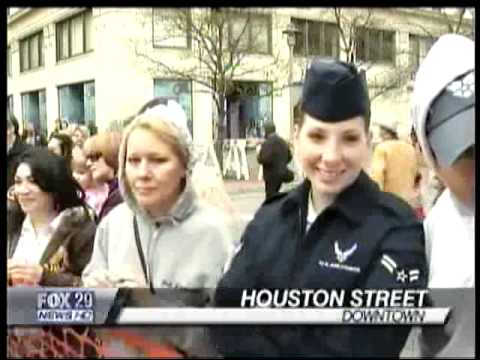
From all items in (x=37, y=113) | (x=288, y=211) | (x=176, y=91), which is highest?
(x=176, y=91)

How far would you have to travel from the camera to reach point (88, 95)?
3846mm

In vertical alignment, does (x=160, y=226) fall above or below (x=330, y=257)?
above

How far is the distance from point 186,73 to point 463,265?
169cm

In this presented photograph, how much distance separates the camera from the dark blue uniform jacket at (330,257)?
379cm

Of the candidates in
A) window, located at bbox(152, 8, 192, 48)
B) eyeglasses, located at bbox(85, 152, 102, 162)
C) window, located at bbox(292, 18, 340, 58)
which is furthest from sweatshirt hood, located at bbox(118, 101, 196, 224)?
window, located at bbox(292, 18, 340, 58)

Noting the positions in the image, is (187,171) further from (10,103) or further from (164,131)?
(10,103)

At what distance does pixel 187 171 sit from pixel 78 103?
65 centimetres

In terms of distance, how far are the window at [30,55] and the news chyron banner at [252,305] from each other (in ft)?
3.75

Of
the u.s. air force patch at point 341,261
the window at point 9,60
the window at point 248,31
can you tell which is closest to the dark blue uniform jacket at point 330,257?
the u.s. air force patch at point 341,261

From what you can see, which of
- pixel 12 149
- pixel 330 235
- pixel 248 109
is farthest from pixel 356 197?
pixel 12 149

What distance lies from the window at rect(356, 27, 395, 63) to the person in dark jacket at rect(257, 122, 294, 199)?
→ 1.92 ft

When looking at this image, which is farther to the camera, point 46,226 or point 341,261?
point 46,226

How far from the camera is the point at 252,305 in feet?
12.5

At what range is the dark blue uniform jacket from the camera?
149 inches
